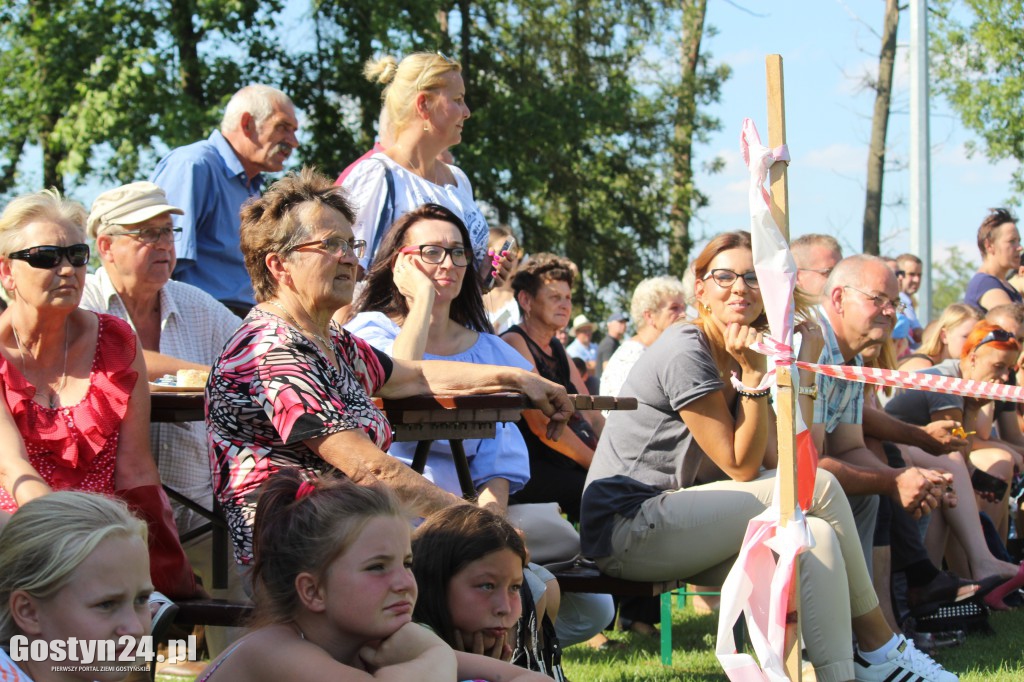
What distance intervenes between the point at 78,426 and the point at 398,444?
3.73 feet

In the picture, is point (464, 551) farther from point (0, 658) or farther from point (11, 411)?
point (11, 411)

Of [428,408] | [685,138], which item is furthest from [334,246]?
[685,138]

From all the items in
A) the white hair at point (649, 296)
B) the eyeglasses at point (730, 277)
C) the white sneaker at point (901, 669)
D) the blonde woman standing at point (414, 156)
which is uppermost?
the blonde woman standing at point (414, 156)

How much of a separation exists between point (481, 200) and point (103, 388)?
16.9m

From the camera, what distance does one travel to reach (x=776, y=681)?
11.2ft

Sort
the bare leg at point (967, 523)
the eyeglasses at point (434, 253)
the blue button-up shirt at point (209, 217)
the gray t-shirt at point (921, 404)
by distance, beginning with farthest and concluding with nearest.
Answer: the gray t-shirt at point (921, 404) < the bare leg at point (967, 523) < the blue button-up shirt at point (209, 217) < the eyeglasses at point (434, 253)

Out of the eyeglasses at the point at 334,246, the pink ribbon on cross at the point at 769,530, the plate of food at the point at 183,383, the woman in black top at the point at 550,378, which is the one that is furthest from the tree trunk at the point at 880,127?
the eyeglasses at the point at 334,246

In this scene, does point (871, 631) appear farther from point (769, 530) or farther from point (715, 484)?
point (769, 530)

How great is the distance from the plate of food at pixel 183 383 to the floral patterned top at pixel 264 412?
602 millimetres

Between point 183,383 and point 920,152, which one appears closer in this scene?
point 183,383

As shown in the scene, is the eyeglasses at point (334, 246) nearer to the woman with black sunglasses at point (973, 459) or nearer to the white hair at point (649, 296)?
the woman with black sunglasses at point (973, 459)

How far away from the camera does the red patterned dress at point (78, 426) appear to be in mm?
3307

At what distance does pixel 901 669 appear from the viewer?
405cm

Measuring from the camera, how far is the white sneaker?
159 inches
